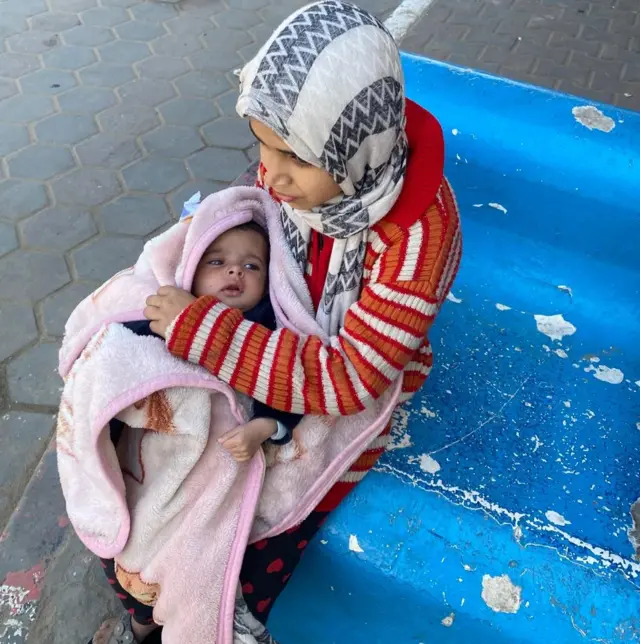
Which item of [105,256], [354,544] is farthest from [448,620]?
[105,256]

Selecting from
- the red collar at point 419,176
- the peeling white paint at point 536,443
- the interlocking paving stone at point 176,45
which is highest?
the red collar at point 419,176

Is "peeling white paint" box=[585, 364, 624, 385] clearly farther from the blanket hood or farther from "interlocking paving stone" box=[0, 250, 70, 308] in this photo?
"interlocking paving stone" box=[0, 250, 70, 308]

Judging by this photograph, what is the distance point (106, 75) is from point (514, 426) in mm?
3349

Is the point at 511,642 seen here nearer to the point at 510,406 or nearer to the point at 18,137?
the point at 510,406

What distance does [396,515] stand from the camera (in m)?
1.51

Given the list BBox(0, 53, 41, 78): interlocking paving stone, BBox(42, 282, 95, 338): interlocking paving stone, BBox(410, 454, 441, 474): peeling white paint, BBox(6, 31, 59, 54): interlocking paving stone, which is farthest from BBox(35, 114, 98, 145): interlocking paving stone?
BBox(410, 454, 441, 474): peeling white paint

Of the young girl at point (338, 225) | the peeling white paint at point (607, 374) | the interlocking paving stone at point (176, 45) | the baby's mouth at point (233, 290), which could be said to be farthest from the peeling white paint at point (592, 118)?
the interlocking paving stone at point (176, 45)

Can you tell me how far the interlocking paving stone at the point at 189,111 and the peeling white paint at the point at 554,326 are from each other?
92.9 inches

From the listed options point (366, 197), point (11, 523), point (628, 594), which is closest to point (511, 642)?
point (628, 594)

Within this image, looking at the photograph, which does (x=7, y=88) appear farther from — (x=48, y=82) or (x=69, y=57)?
(x=69, y=57)

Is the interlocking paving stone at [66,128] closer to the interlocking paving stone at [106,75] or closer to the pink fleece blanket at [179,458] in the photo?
the interlocking paving stone at [106,75]

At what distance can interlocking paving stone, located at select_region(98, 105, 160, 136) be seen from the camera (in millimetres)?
3662

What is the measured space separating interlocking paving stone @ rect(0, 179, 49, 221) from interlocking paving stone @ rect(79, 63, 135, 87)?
39.7 inches

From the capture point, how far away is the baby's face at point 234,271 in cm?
148
